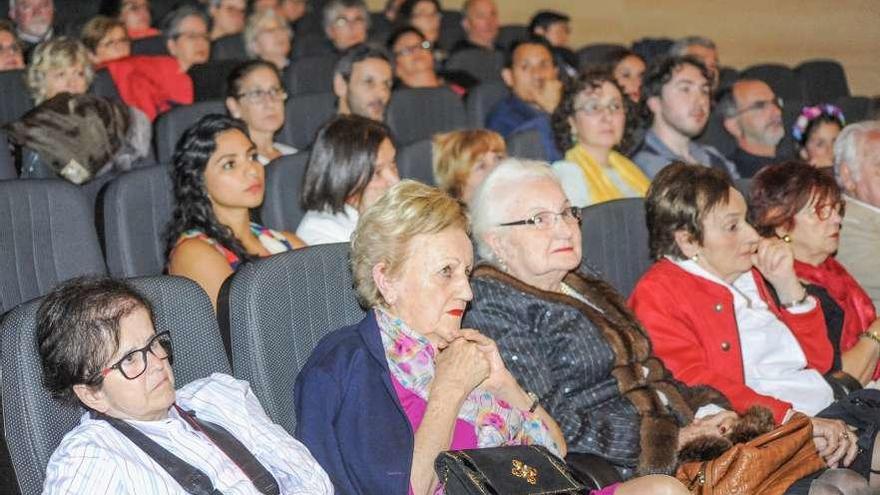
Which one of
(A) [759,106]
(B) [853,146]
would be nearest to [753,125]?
(A) [759,106]

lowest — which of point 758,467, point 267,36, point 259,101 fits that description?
point 758,467

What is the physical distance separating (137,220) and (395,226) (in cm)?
124

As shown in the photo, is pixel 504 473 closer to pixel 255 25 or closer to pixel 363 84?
pixel 363 84

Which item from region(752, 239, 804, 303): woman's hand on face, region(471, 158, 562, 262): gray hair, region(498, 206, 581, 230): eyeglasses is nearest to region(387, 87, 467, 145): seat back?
region(752, 239, 804, 303): woman's hand on face

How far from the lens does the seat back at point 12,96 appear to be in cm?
512

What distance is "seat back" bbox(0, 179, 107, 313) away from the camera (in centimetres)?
300

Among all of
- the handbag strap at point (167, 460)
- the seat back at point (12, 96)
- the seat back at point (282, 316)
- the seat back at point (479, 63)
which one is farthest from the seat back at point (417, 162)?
the seat back at point (479, 63)

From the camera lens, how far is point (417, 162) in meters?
4.16

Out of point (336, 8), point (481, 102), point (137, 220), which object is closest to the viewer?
point (137, 220)

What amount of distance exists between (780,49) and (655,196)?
4.50m

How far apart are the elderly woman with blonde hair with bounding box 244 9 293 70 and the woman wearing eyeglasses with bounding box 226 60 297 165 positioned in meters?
1.46

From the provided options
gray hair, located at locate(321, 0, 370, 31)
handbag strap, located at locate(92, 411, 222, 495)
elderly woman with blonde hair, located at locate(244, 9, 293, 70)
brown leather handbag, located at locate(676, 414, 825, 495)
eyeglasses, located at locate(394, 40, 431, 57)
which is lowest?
brown leather handbag, located at locate(676, 414, 825, 495)

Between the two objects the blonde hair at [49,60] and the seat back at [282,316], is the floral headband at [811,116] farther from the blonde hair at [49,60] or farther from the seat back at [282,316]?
the blonde hair at [49,60]

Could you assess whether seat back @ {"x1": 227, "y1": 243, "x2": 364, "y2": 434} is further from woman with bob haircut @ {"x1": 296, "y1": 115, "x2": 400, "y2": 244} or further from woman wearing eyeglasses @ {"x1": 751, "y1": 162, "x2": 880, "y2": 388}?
woman wearing eyeglasses @ {"x1": 751, "y1": 162, "x2": 880, "y2": 388}
